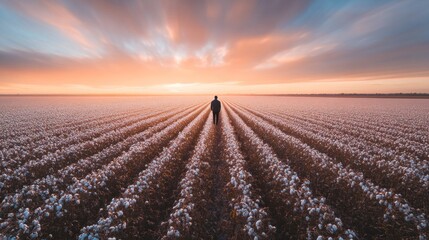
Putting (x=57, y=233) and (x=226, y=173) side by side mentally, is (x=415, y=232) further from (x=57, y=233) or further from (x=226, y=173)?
(x=57, y=233)

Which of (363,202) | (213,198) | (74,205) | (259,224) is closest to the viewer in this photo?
(259,224)

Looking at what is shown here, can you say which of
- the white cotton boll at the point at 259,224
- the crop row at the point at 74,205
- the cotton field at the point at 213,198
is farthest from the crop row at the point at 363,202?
the crop row at the point at 74,205

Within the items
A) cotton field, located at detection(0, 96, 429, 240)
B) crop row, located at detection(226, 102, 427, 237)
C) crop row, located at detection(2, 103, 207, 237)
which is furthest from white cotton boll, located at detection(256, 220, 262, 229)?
crop row, located at detection(2, 103, 207, 237)

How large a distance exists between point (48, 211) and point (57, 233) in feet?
2.71

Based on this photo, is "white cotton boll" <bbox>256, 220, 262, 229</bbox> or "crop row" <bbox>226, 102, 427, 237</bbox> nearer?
"white cotton boll" <bbox>256, 220, 262, 229</bbox>

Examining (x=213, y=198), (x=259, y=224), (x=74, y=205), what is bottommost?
(x=213, y=198)

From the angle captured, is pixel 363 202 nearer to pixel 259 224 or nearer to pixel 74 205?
pixel 259 224

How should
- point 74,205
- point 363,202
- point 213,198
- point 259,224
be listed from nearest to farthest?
point 259,224, point 74,205, point 363,202, point 213,198

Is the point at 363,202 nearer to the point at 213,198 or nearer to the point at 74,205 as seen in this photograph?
the point at 213,198

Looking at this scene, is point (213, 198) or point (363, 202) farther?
point (213, 198)

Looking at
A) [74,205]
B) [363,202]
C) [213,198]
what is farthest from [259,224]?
[74,205]

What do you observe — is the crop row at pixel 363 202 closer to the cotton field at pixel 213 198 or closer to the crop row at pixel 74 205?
the cotton field at pixel 213 198

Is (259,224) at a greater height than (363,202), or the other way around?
(259,224)

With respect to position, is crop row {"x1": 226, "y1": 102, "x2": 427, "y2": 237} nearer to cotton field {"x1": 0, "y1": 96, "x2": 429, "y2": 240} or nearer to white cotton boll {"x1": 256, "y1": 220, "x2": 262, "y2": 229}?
cotton field {"x1": 0, "y1": 96, "x2": 429, "y2": 240}
